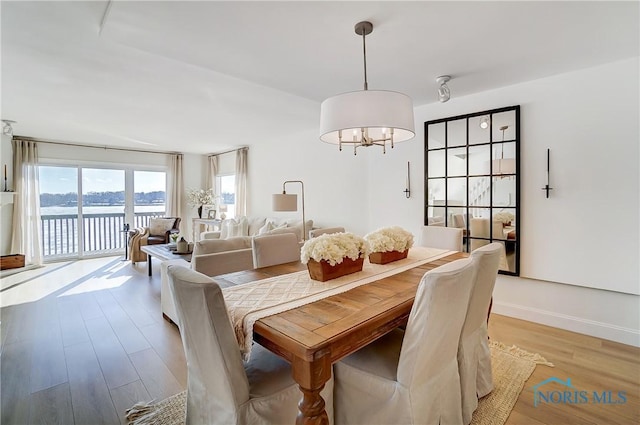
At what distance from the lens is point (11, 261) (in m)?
5.18

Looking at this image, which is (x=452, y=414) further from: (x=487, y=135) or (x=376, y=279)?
(x=487, y=135)

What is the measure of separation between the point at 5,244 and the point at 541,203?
8.20m

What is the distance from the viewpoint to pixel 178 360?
240cm

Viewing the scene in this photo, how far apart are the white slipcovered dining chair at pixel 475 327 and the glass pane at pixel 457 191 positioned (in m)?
1.88

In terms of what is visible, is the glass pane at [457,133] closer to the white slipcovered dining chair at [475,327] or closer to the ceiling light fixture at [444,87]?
the ceiling light fixture at [444,87]

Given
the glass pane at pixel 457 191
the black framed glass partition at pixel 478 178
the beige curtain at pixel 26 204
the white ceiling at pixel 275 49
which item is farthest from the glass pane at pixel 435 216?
the beige curtain at pixel 26 204

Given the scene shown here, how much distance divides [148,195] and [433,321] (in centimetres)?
755

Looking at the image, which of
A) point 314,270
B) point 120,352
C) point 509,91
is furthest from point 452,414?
point 509,91

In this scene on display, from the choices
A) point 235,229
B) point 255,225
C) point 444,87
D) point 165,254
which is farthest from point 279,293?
point 255,225

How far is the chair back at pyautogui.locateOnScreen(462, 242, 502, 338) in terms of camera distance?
5.24ft

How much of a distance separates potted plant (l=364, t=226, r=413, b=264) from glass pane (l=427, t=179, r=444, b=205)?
1.62 metres

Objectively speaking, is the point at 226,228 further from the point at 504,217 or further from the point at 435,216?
the point at 504,217

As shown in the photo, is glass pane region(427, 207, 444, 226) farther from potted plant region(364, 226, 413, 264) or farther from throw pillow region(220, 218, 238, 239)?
throw pillow region(220, 218, 238, 239)

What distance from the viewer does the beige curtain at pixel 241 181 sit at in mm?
6775
